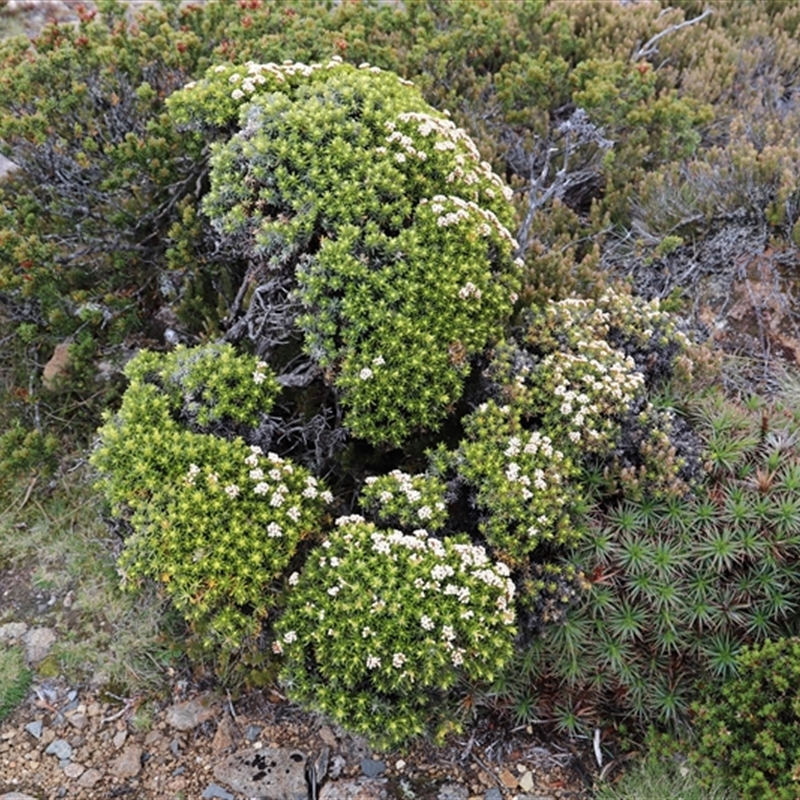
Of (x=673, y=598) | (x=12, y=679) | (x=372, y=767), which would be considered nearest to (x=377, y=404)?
(x=673, y=598)

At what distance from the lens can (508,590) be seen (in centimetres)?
392

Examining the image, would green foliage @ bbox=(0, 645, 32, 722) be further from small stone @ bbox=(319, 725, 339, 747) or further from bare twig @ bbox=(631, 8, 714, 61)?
bare twig @ bbox=(631, 8, 714, 61)

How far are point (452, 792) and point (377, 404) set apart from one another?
2330mm

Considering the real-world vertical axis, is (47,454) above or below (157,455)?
below

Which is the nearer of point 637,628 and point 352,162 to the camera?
point 637,628

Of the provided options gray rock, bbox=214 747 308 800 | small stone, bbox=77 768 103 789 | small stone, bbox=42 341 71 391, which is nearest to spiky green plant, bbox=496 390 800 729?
gray rock, bbox=214 747 308 800

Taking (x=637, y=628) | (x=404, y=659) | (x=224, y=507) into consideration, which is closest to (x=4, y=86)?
(x=224, y=507)

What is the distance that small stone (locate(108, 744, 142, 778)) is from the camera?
4.33 m

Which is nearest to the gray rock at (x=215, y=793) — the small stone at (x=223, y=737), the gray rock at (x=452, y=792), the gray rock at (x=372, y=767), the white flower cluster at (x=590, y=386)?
the small stone at (x=223, y=737)

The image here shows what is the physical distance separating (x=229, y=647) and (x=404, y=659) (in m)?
1.31

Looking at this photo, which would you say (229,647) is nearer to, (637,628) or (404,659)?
(404,659)

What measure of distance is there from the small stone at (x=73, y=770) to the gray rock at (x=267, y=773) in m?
0.81

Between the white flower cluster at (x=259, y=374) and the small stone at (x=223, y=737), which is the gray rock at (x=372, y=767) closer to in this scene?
the small stone at (x=223, y=737)

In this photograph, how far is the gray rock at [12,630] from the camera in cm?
498
